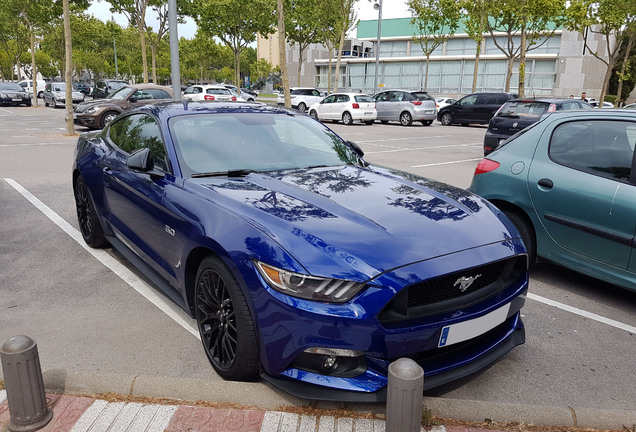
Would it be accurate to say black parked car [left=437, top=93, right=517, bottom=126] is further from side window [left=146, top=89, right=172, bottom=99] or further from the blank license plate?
the blank license plate

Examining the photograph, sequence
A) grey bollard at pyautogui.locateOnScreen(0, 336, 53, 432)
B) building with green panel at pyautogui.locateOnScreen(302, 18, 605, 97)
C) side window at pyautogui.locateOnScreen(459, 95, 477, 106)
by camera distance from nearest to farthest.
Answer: grey bollard at pyautogui.locateOnScreen(0, 336, 53, 432)
side window at pyautogui.locateOnScreen(459, 95, 477, 106)
building with green panel at pyautogui.locateOnScreen(302, 18, 605, 97)

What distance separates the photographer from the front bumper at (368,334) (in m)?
2.41

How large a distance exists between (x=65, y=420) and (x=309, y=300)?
53.4 inches

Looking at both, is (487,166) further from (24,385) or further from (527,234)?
(24,385)

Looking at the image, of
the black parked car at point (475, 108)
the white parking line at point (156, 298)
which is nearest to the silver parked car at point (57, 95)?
the black parked car at point (475, 108)

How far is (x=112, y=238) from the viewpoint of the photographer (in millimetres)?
4691

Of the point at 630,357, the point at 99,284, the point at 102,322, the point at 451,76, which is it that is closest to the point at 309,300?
the point at 102,322

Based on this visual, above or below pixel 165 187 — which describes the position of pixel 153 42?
above

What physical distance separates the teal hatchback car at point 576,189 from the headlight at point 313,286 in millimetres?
2476

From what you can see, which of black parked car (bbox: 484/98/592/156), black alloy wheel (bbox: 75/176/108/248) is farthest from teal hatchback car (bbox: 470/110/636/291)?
black parked car (bbox: 484/98/592/156)

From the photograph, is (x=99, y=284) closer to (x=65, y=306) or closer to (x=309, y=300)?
(x=65, y=306)

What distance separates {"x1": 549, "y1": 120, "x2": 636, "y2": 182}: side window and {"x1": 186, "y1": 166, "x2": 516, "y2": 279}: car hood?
130 centimetres

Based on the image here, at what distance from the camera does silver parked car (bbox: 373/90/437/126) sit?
968 inches

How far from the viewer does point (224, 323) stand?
9.58 feet
